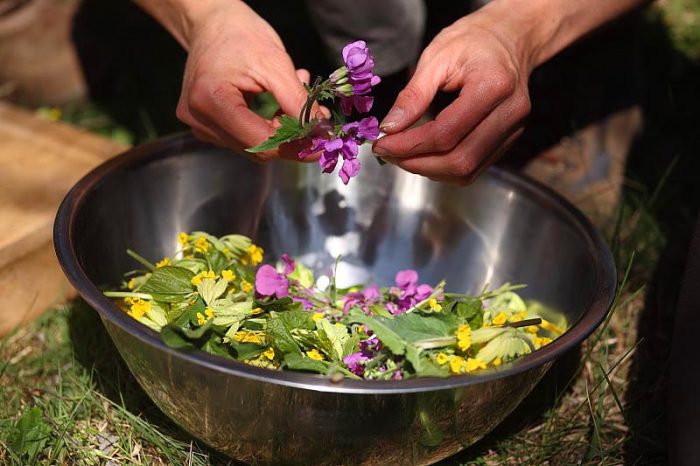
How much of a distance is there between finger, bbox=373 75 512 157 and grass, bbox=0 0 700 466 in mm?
361

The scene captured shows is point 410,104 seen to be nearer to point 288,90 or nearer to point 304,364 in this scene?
point 288,90

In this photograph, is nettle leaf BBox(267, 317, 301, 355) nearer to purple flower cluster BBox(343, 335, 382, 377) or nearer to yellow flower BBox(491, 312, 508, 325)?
purple flower cluster BBox(343, 335, 382, 377)

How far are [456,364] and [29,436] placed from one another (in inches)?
25.6

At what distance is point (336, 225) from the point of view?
156 cm

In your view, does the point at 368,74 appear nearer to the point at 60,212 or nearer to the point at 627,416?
the point at 60,212

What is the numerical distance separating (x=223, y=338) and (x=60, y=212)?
32 cm

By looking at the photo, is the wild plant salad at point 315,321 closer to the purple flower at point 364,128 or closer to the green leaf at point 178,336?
the green leaf at point 178,336

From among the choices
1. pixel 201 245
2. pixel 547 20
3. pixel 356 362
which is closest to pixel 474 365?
pixel 356 362

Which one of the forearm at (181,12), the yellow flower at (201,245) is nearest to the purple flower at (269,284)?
the yellow flower at (201,245)

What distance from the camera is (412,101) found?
3.72 feet

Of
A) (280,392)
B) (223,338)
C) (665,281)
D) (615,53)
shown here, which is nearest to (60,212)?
(223,338)

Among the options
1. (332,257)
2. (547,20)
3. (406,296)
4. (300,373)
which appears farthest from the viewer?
(332,257)

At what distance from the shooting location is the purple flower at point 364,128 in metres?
1.10

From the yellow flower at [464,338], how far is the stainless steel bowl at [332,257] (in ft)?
0.21
